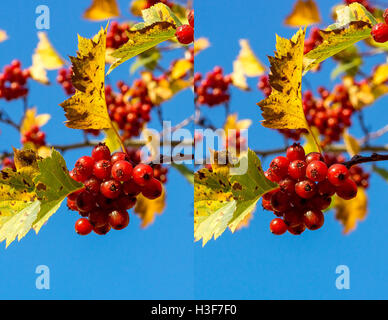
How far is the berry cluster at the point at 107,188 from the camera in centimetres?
90

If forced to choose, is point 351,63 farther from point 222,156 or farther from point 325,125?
point 222,156

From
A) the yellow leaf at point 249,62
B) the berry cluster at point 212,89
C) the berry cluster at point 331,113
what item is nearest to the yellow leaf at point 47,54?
the berry cluster at point 212,89

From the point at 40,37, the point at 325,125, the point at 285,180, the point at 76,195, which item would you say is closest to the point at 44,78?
the point at 40,37

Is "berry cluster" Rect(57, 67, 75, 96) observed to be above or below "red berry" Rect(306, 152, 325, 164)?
above

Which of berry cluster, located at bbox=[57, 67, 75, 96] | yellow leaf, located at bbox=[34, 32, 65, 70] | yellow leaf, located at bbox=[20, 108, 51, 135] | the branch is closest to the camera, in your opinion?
the branch

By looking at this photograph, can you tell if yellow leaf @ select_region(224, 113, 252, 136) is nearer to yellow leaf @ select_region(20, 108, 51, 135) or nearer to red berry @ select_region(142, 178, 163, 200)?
yellow leaf @ select_region(20, 108, 51, 135)

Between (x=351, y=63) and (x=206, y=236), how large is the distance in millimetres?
1844

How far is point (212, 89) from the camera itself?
2.88 metres

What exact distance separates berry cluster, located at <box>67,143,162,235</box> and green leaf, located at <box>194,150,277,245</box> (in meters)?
0.11

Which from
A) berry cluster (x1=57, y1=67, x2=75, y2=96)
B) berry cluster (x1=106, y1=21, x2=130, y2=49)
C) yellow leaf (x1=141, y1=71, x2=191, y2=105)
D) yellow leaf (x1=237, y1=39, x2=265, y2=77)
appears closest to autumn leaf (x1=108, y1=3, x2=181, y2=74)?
yellow leaf (x1=141, y1=71, x2=191, y2=105)

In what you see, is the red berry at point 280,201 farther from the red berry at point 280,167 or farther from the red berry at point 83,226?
the red berry at point 83,226

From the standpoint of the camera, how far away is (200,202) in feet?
2.90

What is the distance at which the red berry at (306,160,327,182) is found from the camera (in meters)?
0.88

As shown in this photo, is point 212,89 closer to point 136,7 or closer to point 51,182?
point 136,7
